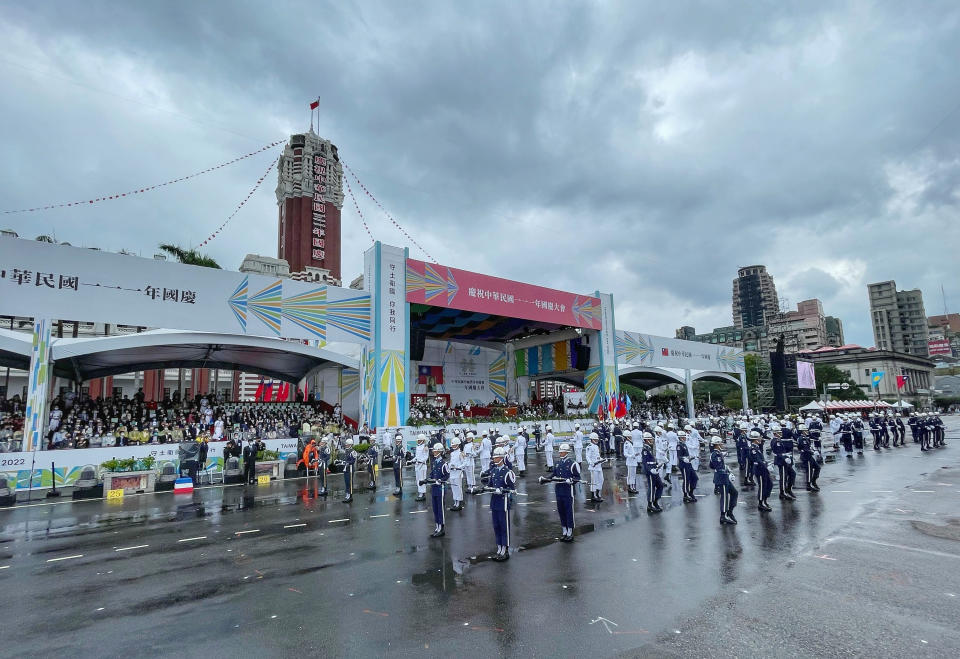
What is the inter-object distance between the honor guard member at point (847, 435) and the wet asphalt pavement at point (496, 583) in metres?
12.1

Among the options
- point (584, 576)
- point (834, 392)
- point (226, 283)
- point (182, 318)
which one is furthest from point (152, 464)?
point (834, 392)

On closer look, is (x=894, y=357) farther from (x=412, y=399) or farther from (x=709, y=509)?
(x=709, y=509)

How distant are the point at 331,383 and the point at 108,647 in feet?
107

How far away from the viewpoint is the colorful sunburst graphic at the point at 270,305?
25.9 meters

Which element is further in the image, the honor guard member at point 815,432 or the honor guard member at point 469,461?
the honor guard member at point 815,432

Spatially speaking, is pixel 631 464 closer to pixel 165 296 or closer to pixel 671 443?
pixel 671 443

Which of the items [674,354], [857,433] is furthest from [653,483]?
[674,354]

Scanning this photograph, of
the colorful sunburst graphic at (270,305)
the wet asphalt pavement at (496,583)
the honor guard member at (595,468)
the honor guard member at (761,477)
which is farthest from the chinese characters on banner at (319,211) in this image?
the honor guard member at (761,477)

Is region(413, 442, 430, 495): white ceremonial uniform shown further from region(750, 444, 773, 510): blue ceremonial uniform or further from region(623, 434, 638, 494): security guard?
region(750, 444, 773, 510): blue ceremonial uniform

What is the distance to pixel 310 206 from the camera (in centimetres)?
10081

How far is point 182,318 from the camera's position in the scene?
78.8 ft

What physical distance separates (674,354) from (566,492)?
45389 millimetres

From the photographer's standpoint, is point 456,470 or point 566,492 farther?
point 456,470

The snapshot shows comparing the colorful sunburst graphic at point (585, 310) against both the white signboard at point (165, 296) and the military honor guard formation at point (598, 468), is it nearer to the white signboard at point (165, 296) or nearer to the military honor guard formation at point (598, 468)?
the military honor guard formation at point (598, 468)
